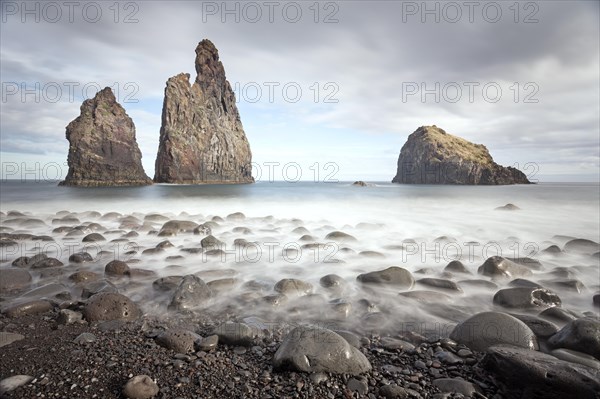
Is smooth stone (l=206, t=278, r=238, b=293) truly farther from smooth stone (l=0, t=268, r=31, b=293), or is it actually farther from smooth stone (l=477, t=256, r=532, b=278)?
smooth stone (l=477, t=256, r=532, b=278)

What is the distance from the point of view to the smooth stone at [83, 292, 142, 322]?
11.4 ft

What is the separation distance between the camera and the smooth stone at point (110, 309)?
3.47 m

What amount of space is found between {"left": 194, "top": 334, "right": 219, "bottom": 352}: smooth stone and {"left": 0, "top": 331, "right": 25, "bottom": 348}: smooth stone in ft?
5.76

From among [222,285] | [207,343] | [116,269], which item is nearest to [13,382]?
[207,343]

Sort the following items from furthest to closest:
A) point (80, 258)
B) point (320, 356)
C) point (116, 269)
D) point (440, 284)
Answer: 1. point (80, 258)
2. point (116, 269)
3. point (440, 284)
4. point (320, 356)

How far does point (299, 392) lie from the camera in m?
2.28

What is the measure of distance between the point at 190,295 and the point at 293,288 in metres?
1.52

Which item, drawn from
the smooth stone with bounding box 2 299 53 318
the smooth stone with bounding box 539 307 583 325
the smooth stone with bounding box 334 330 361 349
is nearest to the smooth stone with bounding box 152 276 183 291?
the smooth stone with bounding box 2 299 53 318

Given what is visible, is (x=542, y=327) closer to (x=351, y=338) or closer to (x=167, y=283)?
(x=351, y=338)

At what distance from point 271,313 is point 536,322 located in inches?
122

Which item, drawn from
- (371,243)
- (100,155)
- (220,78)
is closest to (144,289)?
(371,243)

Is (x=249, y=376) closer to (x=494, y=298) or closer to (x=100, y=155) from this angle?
(x=494, y=298)

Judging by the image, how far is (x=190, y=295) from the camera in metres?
4.11

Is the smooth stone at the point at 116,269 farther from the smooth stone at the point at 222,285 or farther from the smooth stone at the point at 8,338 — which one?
the smooth stone at the point at 8,338
